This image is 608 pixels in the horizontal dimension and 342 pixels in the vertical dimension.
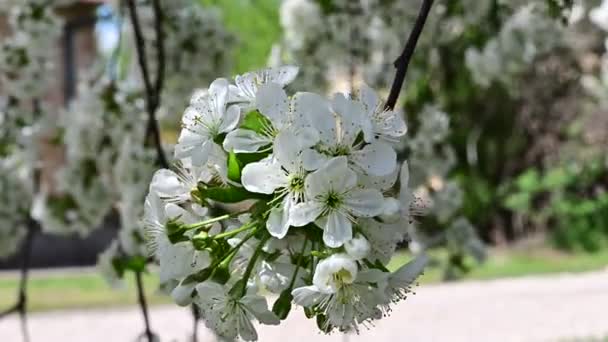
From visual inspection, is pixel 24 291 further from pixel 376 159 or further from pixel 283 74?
pixel 376 159

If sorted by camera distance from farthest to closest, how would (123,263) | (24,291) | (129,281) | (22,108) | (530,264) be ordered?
(530,264) < (129,281) < (22,108) < (24,291) < (123,263)

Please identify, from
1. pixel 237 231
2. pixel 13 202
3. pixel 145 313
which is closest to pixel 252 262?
pixel 237 231

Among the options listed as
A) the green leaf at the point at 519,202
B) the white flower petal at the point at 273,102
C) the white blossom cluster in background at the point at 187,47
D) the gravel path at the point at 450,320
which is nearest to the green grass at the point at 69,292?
the gravel path at the point at 450,320

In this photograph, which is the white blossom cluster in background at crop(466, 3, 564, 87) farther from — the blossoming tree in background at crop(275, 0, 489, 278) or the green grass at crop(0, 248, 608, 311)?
the green grass at crop(0, 248, 608, 311)

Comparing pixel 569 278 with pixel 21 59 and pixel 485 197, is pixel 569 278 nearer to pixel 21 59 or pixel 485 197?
pixel 485 197

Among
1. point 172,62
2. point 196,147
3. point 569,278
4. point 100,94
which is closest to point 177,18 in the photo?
point 172,62

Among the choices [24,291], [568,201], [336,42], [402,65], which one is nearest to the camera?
[402,65]

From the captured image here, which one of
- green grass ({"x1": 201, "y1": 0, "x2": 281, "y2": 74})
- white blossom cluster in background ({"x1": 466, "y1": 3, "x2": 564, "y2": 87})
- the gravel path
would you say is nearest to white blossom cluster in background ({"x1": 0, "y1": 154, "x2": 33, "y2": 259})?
white blossom cluster in background ({"x1": 466, "y1": 3, "x2": 564, "y2": 87})

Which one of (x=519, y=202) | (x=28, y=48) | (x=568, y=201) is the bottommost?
(x=519, y=202)
